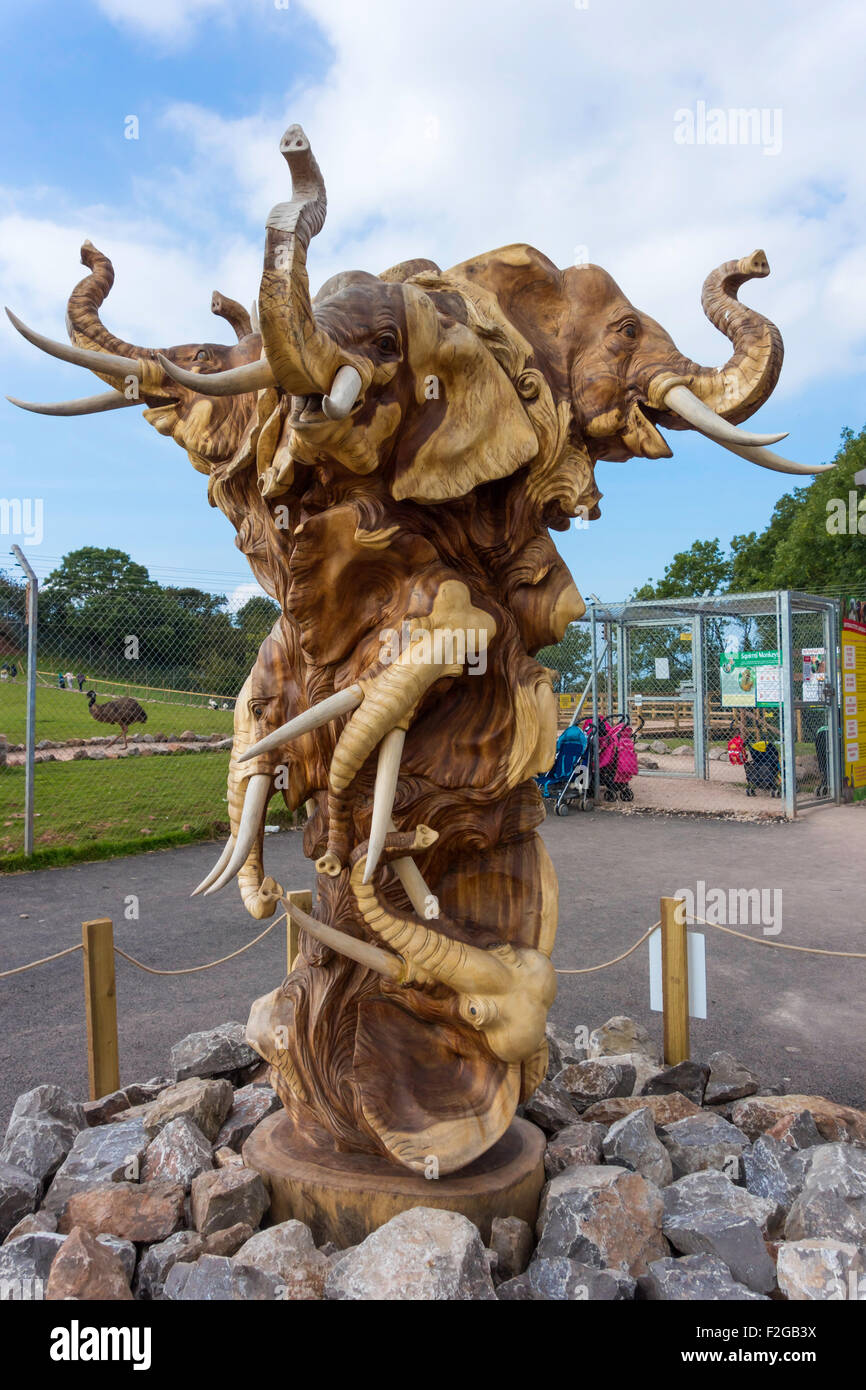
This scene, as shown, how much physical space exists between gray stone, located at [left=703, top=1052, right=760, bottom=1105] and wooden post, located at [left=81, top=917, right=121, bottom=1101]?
2.39 meters

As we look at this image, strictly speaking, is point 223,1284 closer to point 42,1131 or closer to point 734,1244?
point 42,1131

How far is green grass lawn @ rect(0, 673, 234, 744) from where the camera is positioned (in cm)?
1243

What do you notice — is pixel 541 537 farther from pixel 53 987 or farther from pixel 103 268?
pixel 53 987

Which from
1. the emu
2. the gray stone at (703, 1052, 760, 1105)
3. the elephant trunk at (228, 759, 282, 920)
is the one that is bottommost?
the gray stone at (703, 1052, 760, 1105)

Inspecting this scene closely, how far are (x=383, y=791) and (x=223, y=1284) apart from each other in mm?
1200

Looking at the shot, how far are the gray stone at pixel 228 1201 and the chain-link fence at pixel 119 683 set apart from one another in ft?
21.4

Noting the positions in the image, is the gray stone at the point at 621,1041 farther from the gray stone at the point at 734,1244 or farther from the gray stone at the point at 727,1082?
the gray stone at the point at 734,1244

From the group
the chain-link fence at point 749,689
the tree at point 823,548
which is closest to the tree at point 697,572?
the tree at point 823,548

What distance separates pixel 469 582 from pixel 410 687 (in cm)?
46

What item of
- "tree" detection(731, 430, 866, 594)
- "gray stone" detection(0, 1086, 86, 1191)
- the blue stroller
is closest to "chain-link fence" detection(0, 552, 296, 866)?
the blue stroller

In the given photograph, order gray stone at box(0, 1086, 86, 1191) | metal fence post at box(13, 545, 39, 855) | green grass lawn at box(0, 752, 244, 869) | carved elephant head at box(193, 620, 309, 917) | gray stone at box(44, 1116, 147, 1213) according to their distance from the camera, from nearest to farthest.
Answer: carved elephant head at box(193, 620, 309, 917), gray stone at box(44, 1116, 147, 1213), gray stone at box(0, 1086, 86, 1191), metal fence post at box(13, 545, 39, 855), green grass lawn at box(0, 752, 244, 869)

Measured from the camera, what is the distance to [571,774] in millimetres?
11852

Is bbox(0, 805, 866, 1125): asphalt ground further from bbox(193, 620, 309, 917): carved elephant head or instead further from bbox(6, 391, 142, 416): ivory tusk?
bbox(6, 391, 142, 416): ivory tusk

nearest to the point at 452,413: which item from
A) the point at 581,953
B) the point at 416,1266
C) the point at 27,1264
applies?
the point at 416,1266
